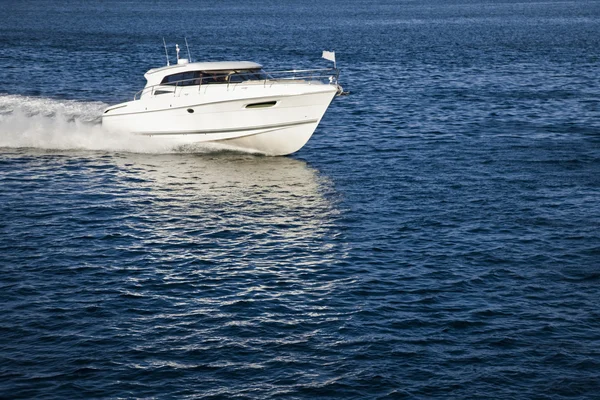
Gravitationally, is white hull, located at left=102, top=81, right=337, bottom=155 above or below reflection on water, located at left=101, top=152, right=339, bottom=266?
above

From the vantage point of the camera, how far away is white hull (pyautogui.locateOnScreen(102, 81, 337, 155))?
33219 mm

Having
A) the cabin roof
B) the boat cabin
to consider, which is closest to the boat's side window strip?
the boat cabin

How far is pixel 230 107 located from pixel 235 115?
0.43 m

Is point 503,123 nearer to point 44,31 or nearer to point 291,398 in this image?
point 291,398

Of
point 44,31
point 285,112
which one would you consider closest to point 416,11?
point 44,31

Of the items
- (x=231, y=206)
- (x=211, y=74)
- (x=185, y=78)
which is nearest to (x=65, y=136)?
(x=185, y=78)

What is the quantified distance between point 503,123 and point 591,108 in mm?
A: 6854

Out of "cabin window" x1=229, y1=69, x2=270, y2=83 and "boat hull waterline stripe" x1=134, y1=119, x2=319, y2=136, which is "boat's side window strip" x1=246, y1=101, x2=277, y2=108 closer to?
"boat hull waterline stripe" x1=134, y1=119, x2=319, y2=136

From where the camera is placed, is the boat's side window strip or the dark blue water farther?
the boat's side window strip

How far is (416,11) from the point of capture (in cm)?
16088

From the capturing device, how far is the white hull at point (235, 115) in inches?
1308

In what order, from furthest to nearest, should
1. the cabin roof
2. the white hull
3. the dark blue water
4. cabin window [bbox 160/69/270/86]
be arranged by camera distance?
the cabin roof
cabin window [bbox 160/69/270/86]
the white hull
the dark blue water

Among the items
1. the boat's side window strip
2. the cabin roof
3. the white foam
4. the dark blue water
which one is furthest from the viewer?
the white foam

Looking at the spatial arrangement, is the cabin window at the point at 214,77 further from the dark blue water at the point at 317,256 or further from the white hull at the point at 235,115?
the dark blue water at the point at 317,256
